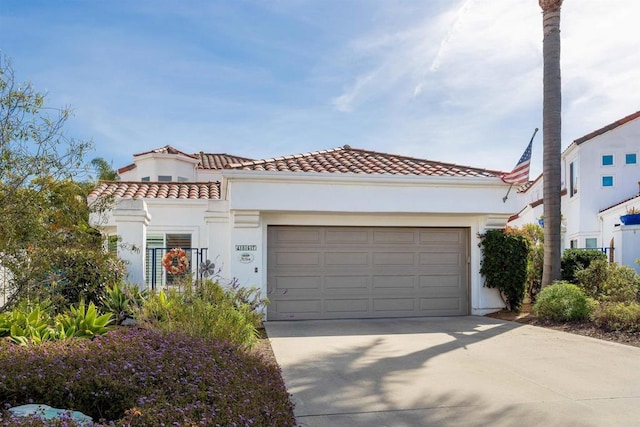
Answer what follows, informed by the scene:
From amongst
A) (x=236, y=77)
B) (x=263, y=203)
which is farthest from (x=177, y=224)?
(x=236, y=77)

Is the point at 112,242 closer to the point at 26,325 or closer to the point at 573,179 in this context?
the point at 26,325

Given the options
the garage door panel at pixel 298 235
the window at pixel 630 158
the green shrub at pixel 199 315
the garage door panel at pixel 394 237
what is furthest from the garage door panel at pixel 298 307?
the window at pixel 630 158

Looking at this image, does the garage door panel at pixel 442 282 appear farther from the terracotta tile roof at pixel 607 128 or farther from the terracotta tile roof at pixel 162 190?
the terracotta tile roof at pixel 607 128

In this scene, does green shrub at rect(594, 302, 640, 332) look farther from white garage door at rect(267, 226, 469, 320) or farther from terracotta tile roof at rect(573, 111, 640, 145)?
terracotta tile roof at rect(573, 111, 640, 145)

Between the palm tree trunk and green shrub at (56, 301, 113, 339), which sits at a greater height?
the palm tree trunk

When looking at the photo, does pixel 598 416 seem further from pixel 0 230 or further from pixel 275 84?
pixel 275 84

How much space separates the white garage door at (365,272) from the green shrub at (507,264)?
2.19 feet

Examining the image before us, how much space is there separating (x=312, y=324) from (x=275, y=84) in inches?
241

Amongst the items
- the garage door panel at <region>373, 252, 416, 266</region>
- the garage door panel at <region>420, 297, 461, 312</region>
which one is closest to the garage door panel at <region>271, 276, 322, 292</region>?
the garage door panel at <region>373, 252, 416, 266</region>

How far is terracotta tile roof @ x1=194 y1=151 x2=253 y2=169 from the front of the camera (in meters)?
31.4

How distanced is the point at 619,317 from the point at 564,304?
1369 millimetres

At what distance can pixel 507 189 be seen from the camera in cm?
1397

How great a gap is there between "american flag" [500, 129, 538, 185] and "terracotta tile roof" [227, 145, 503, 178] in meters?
0.63

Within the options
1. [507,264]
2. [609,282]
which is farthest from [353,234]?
[609,282]
